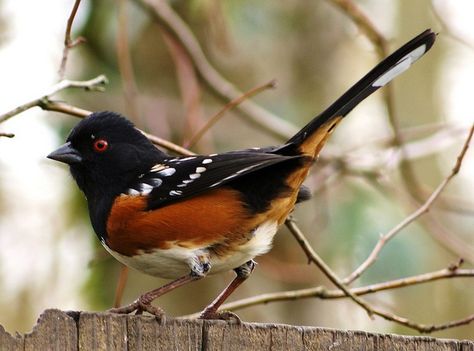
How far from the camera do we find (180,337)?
2.00 m

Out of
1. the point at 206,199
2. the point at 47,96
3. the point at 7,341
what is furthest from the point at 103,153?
the point at 7,341

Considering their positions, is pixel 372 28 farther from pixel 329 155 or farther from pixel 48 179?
pixel 48 179

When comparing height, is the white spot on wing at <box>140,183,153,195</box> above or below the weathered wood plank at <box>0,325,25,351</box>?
above

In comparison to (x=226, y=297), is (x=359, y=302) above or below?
above

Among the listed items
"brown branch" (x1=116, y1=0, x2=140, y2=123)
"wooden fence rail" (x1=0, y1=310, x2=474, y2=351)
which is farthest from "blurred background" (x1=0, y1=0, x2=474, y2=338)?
"wooden fence rail" (x1=0, y1=310, x2=474, y2=351)

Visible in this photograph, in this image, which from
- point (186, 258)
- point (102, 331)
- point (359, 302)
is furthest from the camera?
point (359, 302)

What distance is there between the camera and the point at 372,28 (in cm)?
397

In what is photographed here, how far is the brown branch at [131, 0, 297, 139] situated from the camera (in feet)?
13.8

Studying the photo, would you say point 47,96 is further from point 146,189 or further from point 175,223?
point 175,223

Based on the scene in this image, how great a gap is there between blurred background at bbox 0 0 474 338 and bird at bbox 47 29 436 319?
0.93 metres

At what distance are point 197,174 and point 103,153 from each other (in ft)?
1.39

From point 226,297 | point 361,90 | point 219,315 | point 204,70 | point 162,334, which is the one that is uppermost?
point 204,70

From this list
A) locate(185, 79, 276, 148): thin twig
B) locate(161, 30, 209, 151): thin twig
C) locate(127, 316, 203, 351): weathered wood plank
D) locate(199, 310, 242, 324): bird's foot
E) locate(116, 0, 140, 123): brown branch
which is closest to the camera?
locate(127, 316, 203, 351): weathered wood plank

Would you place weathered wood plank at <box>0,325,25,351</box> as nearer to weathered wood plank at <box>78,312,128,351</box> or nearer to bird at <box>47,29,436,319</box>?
weathered wood plank at <box>78,312,128,351</box>
